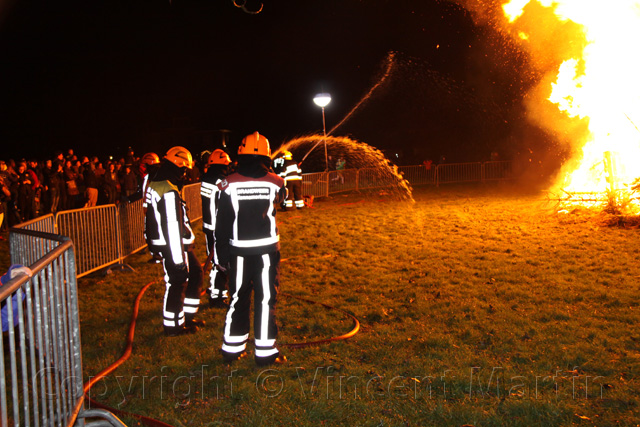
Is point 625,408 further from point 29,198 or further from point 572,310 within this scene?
point 29,198

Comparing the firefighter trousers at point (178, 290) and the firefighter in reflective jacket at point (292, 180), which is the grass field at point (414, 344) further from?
the firefighter in reflective jacket at point (292, 180)

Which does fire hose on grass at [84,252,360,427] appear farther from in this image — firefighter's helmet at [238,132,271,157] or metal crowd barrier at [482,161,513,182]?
metal crowd barrier at [482,161,513,182]

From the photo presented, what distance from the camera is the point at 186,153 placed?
19.0ft

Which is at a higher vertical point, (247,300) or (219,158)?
(219,158)

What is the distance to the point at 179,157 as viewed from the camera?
5723 mm

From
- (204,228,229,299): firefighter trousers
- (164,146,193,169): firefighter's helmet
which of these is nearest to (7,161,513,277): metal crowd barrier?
(204,228,229,299): firefighter trousers

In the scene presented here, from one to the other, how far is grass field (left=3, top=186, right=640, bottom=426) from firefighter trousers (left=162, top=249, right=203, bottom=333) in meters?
0.25

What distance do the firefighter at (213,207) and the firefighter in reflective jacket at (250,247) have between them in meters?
1.57

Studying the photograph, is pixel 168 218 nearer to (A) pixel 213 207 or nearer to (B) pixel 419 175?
(A) pixel 213 207

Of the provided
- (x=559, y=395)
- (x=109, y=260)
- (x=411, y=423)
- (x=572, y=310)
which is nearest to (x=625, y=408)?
(x=559, y=395)

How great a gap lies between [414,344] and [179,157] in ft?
11.1

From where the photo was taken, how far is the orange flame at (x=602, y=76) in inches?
500

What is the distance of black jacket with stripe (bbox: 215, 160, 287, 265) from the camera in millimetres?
4982

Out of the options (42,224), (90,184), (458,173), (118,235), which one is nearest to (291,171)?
(90,184)
